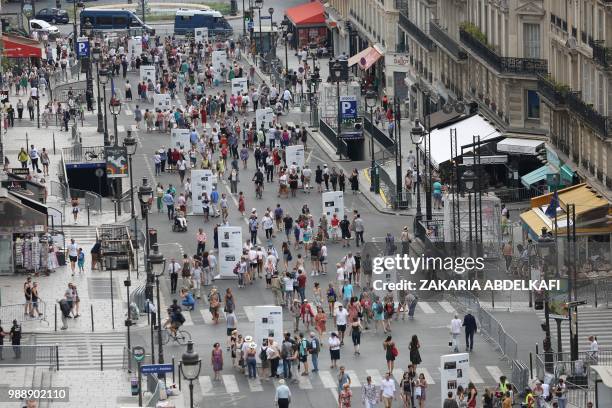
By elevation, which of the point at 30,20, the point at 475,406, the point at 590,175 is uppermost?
the point at 30,20

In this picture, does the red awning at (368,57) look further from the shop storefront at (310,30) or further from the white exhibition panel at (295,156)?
the white exhibition panel at (295,156)

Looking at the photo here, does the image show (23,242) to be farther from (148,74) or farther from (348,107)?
(148,74)

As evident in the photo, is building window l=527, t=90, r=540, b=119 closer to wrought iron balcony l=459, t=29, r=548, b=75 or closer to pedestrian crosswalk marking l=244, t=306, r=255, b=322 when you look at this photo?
wrought iron balcony l=459, t=29, r=548, b=75

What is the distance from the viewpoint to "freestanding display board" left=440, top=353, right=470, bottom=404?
2805 inches

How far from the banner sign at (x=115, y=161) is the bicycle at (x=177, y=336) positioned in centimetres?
2531

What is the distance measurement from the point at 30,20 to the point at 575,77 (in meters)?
84.3

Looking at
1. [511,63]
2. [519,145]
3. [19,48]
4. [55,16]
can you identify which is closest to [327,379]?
[519,145]

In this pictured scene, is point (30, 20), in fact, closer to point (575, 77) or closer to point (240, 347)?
point (575, 77)

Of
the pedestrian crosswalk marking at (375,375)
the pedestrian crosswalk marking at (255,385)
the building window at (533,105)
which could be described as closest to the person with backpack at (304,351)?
the pedestrian crosswalk marking at (255,385)

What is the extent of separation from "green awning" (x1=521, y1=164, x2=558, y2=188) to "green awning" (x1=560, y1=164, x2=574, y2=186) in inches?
88.0

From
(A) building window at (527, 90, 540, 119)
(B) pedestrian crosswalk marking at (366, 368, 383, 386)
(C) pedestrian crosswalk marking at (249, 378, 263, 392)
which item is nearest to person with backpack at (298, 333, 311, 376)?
(C) pedestrian crosswalk marking at (249, 378, 263, 392)

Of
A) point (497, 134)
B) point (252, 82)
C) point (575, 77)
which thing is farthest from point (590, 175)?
point (252, 82)

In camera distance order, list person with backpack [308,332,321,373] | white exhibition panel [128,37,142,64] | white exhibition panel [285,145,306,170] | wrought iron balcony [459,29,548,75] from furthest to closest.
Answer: white exhibition panel [128,37,142,64] < white exhibition panel [285,145,306,170] < wrought iron balcony [459,29,548,75] < person with backpack [308,332,321,373]

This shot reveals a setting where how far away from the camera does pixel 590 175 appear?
95.1 m
